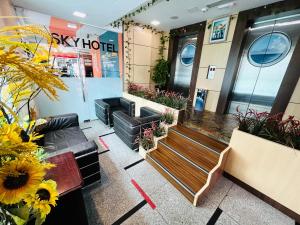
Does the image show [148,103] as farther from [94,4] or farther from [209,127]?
[94,4]

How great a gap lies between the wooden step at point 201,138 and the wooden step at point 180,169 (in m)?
0.46

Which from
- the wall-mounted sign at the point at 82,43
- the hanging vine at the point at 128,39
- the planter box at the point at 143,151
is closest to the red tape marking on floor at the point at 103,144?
the planter box at the point at 143,151

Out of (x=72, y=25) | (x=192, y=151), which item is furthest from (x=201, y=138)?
(x=72, y=25)

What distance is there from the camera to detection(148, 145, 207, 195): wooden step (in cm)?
191

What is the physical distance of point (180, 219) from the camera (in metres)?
1.61

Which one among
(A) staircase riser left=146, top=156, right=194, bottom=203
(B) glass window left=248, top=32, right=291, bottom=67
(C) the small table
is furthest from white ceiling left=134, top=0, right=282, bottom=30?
(C) the small table

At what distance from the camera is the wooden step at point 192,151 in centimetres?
212

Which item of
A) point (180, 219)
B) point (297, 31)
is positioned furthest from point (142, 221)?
point (297, 31)

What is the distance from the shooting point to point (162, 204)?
177 cm

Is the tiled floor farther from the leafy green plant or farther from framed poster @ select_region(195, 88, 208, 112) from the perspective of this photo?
the leafy green plant

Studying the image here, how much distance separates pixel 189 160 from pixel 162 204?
32.3 inches

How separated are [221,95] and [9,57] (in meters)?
4.22

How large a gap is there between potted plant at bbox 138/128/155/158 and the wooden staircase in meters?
0.13

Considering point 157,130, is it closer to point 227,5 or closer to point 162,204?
point 162,204
